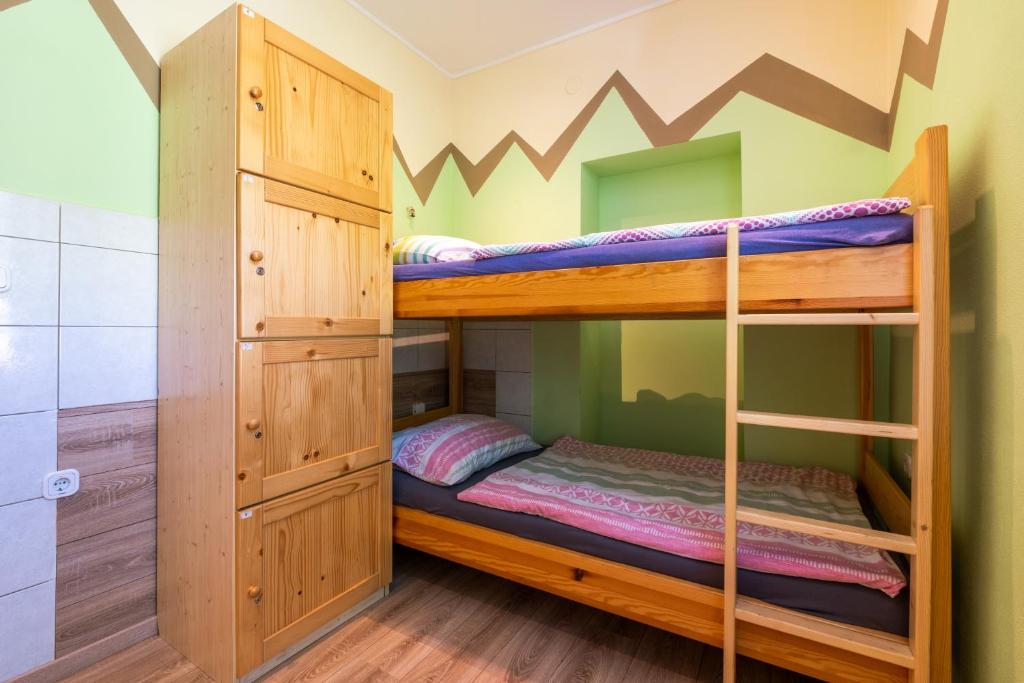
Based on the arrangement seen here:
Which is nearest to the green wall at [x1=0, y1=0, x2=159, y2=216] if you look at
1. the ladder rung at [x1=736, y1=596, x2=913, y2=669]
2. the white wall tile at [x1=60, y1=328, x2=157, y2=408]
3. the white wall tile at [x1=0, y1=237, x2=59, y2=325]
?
the white wall tile at [x1=0, y1=237, x2=59, y2=325]

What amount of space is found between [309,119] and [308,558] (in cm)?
163

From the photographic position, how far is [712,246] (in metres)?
1.38

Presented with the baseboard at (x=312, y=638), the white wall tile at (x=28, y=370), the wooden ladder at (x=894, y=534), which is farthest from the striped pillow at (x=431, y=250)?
the baseboard at (x=312, y=638)

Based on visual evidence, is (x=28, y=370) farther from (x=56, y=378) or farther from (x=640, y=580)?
(x=640, y=580)

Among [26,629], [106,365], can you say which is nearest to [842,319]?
[106,365]

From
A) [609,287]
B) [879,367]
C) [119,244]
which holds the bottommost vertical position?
[879,367]

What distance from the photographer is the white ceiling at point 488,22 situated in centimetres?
250

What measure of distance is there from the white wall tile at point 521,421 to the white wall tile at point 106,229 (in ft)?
6.64

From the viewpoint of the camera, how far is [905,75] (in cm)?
180

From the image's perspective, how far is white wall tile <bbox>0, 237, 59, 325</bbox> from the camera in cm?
145

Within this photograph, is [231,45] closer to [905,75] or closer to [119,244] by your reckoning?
[119,244]

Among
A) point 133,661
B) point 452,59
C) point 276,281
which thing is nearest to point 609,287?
point 276,281

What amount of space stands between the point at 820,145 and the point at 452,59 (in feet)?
7.42

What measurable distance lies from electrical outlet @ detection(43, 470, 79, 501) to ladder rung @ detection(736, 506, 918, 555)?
2190mm
